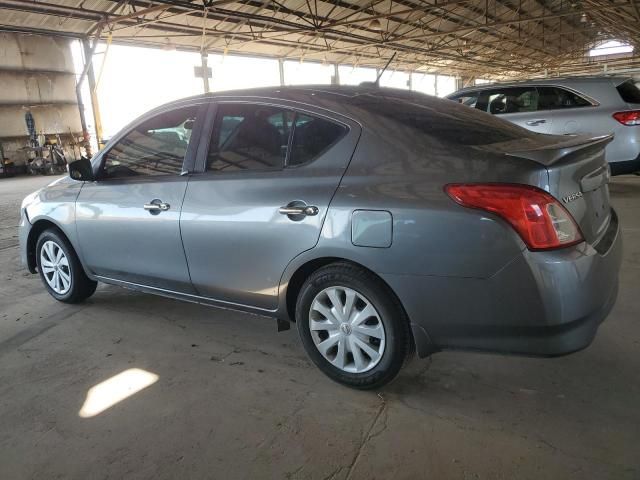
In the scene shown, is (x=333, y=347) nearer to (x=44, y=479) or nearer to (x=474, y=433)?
(x=474, y=433)

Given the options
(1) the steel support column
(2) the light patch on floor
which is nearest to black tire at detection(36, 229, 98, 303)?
(2) the light patch on floor

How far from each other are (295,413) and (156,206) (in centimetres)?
145

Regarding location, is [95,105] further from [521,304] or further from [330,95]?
[521,304]

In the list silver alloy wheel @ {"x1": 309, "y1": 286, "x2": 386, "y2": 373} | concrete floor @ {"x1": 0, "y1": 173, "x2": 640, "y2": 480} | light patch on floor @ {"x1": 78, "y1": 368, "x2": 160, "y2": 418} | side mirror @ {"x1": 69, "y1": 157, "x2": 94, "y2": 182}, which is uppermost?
side mirror @ {"x1": 69, "y1": 157, "x2": 94, "y2": 182}

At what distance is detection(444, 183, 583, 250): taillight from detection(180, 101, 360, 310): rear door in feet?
2.19

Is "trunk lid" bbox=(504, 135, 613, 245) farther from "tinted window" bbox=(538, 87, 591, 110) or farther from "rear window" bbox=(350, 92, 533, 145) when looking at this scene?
"tinted window" bbox=(538, 87, 591, 110)

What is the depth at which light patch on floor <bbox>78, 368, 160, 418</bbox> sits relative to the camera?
7.93 ft

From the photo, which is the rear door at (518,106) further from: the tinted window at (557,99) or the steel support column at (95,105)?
the steel support column at (95,105)

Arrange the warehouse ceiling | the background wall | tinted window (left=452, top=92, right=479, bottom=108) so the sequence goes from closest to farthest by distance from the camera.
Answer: tinted window (left=452, top=92, right=479, bottom=108) < the warehouse ceiling < the background wall

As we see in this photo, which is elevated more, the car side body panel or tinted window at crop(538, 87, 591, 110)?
tinted window at crop(538, 87, 591, 110)

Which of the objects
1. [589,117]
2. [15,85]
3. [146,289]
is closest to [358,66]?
[15,85]

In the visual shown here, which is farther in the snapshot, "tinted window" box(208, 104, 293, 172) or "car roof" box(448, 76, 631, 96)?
"car roof" box(448, 76, 631, 96)

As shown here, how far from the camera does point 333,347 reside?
97.3 inches

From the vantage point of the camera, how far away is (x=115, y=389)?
257 centimetres
